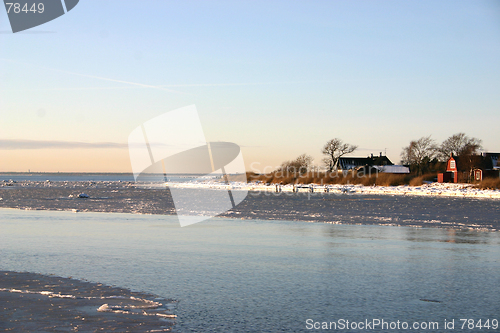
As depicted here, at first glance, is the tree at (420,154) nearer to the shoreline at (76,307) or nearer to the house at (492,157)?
the house at (492,157)

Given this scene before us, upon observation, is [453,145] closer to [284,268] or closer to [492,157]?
[492,157]

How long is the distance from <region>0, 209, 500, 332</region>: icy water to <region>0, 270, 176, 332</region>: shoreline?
344 millimetres

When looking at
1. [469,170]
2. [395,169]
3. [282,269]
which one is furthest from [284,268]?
[395,169]

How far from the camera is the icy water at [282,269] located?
6828 millimetres

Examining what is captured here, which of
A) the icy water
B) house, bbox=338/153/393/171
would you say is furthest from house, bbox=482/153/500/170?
the icy water

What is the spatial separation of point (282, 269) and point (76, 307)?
4426mm

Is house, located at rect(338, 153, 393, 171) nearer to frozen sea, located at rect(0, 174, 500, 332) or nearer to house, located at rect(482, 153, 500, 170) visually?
house, located at rect(482, 153, 500, 170)

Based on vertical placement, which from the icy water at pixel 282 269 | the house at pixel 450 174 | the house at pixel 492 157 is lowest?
the icy water at pixel 282 269

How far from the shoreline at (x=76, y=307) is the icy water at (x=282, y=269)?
34 centimetres

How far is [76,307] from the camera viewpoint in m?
6.98

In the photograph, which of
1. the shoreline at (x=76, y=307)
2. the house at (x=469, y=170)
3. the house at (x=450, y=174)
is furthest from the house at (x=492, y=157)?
the shoreline at (x=76, y=307)

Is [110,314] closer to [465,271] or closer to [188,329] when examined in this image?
[188,329]

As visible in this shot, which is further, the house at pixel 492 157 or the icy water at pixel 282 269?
the house at pixel 492 157

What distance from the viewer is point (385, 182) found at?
7156 cm
